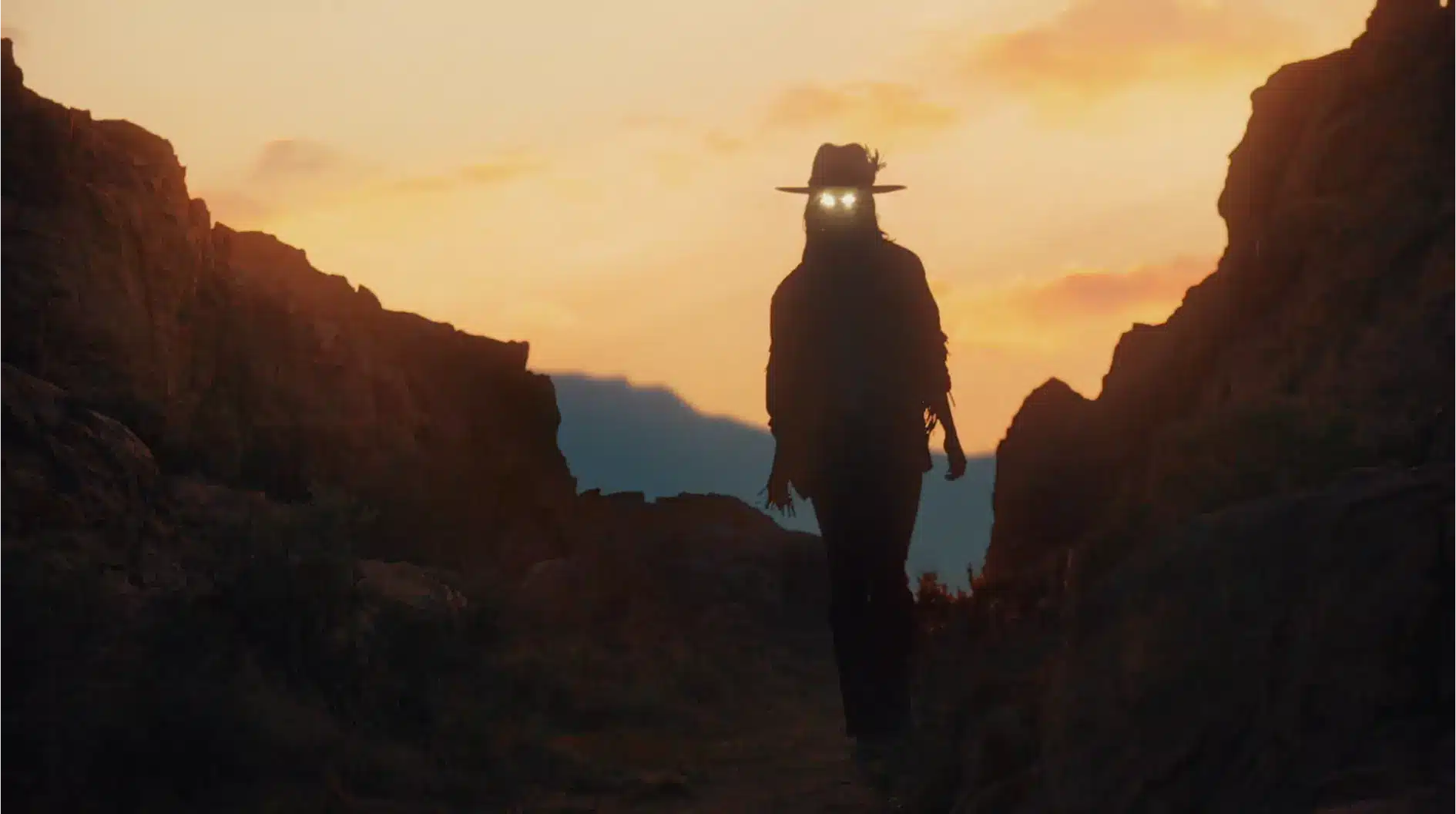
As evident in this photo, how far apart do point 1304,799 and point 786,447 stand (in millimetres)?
5611

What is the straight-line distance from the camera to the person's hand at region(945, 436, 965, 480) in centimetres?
804

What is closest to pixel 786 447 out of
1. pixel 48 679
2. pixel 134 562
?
pixel 134 562

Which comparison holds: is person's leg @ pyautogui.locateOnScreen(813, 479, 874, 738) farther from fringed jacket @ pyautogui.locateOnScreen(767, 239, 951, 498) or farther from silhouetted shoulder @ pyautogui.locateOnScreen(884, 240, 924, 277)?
silhouetted shoulder @ pyautogui.locateOnScreen(884, 240, 924, 277)

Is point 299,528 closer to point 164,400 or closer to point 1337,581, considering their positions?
point 164,400

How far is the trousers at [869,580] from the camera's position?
Result: 758 cm

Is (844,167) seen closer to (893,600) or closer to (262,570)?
(893,600)

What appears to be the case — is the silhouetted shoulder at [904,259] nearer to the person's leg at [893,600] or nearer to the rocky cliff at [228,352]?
the person's leg at [893,600]

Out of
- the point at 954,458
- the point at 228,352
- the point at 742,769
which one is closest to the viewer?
the point at 742,769

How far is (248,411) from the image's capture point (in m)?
12.2

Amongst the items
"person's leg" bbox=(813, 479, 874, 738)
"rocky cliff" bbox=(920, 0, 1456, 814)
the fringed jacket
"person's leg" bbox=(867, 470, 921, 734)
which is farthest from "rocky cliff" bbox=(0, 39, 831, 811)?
"rocky cliff" bbox=(920, 0, 1456, 814)

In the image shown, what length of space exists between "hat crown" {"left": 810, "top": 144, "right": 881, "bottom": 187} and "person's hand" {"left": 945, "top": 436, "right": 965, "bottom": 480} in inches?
64.7

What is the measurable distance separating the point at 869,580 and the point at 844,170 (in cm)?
246

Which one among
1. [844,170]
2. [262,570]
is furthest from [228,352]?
[844,170]

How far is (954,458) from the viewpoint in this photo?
821 cm
